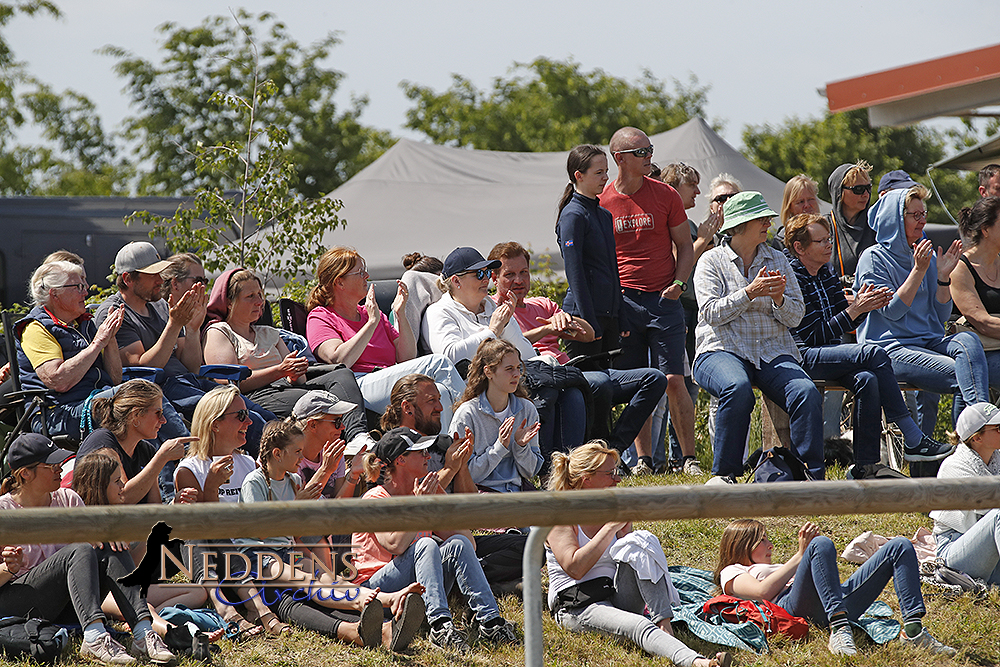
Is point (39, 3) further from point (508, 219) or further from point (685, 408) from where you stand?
point (685, 408)

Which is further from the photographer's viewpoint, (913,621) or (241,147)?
(241,147)

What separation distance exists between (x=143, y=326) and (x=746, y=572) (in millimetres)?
3505

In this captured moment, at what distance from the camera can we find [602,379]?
7145 mm

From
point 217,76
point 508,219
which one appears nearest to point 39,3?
point 217,76

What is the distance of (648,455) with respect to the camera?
7.56 meters

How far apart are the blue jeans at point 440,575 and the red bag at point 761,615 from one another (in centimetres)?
101

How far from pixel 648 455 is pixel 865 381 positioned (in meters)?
1.58

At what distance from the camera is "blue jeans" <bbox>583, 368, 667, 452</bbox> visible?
7.10 metres

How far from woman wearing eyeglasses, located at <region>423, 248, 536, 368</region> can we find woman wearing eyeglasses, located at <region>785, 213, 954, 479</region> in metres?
1.74

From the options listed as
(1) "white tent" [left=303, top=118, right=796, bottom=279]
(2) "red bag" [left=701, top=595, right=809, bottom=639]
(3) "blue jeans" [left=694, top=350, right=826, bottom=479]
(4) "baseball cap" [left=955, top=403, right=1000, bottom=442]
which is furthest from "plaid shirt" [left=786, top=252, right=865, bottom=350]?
(1) "white tent" [left=303, top=118, right=796, bottom=279]

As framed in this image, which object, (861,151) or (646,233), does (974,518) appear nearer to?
(646,233)

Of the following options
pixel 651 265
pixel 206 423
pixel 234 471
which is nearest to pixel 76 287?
pixel 206 423

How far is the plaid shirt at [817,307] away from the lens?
A: 6.97 metres

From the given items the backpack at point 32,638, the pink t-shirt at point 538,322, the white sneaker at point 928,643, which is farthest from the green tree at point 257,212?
the white sneaker at point 928,643
